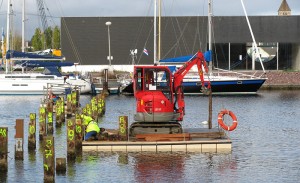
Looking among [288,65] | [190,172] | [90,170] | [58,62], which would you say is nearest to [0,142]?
[90,170]

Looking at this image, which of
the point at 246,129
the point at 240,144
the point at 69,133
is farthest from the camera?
the point at 246,129

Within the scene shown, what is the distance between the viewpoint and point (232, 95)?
82.2 meters

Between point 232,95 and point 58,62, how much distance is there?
16881 millimetres

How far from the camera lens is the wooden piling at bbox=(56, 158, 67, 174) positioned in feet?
97.8

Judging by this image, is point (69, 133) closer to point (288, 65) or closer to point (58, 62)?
point (58, 62)

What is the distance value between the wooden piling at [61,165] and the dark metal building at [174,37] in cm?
6994

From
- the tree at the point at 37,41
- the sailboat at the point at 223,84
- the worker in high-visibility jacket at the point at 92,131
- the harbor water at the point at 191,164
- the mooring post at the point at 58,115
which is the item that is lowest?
the harbor water at the point at 191,164

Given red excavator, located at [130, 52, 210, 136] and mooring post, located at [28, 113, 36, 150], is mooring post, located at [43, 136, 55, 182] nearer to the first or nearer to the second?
mooring post, located at [28, 113, 36, 150]

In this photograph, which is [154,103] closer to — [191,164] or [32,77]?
[191,164]

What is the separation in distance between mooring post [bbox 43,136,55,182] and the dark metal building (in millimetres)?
72080

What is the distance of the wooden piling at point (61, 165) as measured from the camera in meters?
29.8

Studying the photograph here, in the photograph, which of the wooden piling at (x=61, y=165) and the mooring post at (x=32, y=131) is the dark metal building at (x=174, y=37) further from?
the wooden piling at (x=61, y=165)

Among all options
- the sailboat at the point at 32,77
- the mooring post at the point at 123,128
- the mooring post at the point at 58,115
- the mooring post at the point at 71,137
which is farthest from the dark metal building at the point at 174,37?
the mooring post at the point at 71,137

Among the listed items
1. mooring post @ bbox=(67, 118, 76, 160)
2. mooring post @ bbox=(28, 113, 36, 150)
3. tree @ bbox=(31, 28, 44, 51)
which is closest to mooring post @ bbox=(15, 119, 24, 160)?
mooring post @ bbox=(67, 118, 76, 160)
